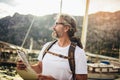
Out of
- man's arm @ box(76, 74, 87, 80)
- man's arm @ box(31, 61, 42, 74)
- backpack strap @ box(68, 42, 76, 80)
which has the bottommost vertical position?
man's arm @ box(76, 74, 87, 80)

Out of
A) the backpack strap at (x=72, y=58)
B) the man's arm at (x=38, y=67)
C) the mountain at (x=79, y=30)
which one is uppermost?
the mountain at (x=79, y=30)

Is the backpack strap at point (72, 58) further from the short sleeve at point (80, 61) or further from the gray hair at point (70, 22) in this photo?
the gray hair at point (70, 22)

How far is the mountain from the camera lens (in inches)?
145

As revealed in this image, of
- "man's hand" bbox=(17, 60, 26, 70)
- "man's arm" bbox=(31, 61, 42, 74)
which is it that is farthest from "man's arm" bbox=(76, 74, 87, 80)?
"man's hand" bbox=(17, 60, 26, 70)

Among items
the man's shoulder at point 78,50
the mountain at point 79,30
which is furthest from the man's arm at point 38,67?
the man's shoulder at point 78,50

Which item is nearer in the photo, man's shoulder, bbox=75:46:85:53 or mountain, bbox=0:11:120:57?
man's shoulder, bbox=75:46:85:53

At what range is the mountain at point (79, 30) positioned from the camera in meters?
3.68

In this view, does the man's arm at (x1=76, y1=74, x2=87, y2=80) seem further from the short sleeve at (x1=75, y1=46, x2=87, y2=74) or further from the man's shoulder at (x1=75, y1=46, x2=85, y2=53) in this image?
the man's shoulder at (x1=75, y1=46, x2=85, y2=53)

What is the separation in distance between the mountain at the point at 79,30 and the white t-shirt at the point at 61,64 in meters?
0.25

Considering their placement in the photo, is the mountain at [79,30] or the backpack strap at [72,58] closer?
the backpack strap at [72,58]

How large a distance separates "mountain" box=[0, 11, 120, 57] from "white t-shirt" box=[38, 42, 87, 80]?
0.81ft

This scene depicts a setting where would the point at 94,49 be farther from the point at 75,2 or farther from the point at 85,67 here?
the point at 75,2

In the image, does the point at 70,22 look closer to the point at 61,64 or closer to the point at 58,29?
the point at 58,29

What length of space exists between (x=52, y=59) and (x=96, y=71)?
657mm
